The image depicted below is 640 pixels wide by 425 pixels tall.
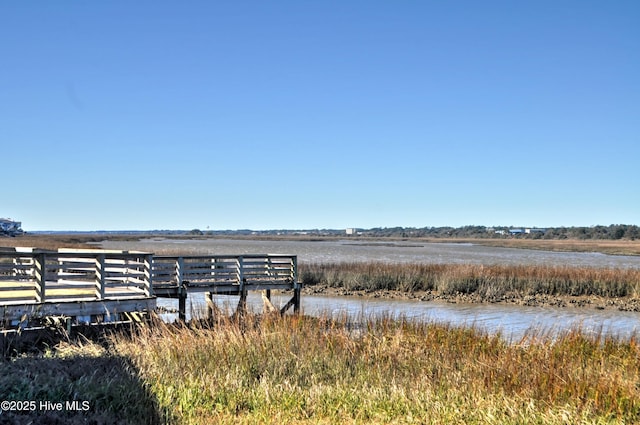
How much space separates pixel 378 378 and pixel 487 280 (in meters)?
22.7

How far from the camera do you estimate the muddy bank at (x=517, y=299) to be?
28891 mm

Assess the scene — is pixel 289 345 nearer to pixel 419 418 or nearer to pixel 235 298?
pixel 419 418

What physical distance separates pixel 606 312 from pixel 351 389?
20727 mm

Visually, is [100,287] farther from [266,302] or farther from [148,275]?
[266,302]

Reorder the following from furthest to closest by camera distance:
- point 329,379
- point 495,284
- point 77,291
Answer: point 495,284, point 77,291, point 329,379

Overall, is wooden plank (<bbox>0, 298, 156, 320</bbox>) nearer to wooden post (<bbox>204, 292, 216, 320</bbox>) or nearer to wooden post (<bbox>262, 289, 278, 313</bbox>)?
wooden post (<bbox>204, 292, 216, 320</bbox>)

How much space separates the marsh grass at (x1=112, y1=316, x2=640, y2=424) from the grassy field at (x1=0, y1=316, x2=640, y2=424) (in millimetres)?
22

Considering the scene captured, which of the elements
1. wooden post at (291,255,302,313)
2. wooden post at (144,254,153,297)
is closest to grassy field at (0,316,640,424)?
wooden post at (144,254,153,297)

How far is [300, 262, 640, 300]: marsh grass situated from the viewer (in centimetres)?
3138

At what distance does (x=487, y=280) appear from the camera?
32.0 m

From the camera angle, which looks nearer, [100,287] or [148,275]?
[100,287]

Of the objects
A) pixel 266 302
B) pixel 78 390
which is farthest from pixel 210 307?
pixel 78 390

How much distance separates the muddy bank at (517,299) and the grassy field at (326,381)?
16853 mm

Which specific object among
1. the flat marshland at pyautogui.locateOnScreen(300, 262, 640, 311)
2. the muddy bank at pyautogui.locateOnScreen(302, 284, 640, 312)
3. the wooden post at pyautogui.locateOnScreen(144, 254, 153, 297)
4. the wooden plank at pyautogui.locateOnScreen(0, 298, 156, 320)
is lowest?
the muddy bank at pyautogui.locateOnScreen(302, 284, 640, 312)
